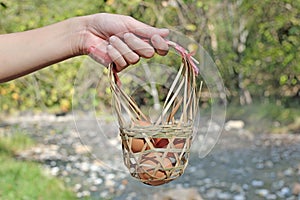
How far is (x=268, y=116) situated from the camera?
4.74 m

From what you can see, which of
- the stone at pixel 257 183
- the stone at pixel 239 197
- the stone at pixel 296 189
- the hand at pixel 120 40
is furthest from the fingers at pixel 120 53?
the stone at pixel 257 183

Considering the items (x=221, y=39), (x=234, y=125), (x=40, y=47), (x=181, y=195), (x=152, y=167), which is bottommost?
(x=234, y=125)

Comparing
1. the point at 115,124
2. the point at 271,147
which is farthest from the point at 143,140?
the point at 271,147

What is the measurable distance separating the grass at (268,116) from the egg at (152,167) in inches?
143

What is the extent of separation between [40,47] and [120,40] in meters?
0.17

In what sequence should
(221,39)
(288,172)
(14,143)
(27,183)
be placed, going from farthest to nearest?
(221,39)
(14,143)
(288,172)
(27,183)

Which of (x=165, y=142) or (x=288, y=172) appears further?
(x=288, y=172)

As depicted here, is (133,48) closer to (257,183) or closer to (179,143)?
(179,143)

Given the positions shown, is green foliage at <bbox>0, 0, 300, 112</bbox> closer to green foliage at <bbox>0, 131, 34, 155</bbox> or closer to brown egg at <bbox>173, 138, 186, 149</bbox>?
green foliage at <bbox>0, 131, 34, 155</bbox>

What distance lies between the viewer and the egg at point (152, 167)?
90 cm

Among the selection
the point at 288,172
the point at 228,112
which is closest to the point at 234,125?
the point at 228,112

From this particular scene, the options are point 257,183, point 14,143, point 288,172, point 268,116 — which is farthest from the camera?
point 268,116

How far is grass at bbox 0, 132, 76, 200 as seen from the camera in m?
2.78

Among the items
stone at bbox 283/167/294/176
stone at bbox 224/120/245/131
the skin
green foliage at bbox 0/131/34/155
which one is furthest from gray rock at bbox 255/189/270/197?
the skin
